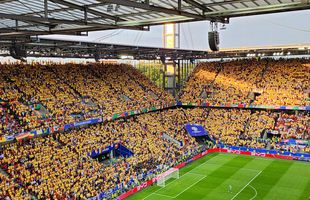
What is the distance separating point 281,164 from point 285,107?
33.4ft

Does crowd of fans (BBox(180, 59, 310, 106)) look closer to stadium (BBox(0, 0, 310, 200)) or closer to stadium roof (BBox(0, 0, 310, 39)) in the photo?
stadium (BBox(0, 0, 310, 200))

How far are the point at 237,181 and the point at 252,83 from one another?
23.3 meters

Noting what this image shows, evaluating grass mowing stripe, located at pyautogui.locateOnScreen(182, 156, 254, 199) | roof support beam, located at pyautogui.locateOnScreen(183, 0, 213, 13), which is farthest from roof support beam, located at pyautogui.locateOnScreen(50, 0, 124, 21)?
grass mowing stripe, located at pyautogui.locateOnScreen(182, 156, 254, 199)

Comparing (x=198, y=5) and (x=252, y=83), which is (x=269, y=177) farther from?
(x=198, y=5)

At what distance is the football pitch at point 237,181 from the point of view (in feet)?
95.4

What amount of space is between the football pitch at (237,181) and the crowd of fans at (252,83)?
36.5ft

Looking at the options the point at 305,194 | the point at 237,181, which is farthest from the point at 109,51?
the point at 305,194

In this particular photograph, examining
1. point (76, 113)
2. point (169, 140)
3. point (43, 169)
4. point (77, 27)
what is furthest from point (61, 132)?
point (77, 27)

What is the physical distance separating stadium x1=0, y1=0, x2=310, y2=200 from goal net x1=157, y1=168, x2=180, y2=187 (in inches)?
6.8

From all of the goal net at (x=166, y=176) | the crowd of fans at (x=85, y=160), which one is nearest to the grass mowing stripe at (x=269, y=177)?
the goal net at (x=166, y=176)

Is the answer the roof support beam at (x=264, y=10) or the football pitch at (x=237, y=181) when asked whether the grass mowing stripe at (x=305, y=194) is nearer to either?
the football pitch at (x=237, y=181)

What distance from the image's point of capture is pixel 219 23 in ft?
48.6

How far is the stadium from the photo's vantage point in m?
16.2

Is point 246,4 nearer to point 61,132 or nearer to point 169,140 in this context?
point 61,132
